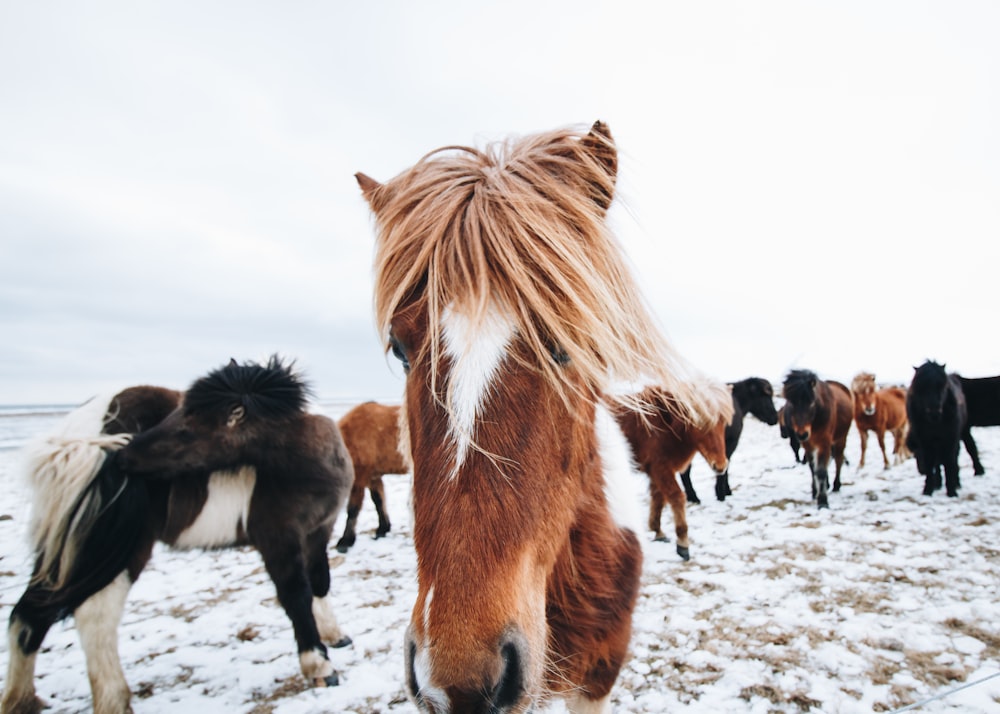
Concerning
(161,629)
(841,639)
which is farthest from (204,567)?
(841,639)

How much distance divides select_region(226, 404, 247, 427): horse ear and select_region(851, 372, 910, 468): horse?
12136 mm

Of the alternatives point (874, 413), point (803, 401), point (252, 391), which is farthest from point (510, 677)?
point (874, 413)

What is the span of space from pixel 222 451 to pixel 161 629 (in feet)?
7.23

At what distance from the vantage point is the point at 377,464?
6.85 metres

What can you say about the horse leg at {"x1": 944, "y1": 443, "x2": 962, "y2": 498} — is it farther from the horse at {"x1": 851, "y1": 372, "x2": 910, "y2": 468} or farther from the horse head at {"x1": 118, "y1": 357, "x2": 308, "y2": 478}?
the horse head at {"x1": 118, "y1": 357, "x2": 308, "y2": 478}

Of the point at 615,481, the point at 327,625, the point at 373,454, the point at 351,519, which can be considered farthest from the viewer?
the point at 373,454

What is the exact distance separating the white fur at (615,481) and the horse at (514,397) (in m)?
0.01

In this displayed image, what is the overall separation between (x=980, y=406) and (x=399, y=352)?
12.6 metres

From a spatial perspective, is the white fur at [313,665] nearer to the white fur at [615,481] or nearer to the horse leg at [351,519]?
the white fur at [615,481]

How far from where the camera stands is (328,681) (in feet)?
10.4

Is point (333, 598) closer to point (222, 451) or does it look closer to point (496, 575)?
point (222, 451)

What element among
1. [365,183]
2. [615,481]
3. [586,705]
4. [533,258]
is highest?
[365,183]

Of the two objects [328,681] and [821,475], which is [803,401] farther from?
[328,681]

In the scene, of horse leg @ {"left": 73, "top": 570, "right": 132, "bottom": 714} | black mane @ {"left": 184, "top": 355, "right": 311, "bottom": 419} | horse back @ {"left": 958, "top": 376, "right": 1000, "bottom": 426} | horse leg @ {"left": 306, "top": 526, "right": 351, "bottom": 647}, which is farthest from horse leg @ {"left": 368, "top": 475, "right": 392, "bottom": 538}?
horse back @ {"left": 958, "top": 376, "right": 1000, "bottom": 426}
